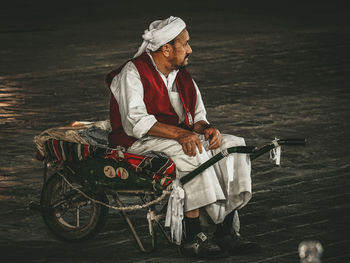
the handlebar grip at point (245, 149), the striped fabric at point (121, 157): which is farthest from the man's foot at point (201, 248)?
the handlebar grip at point (245, 149)

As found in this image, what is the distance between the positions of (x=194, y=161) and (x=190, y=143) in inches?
4.1

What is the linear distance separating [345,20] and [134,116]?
49.1 feet

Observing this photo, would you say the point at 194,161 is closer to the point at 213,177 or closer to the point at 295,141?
the point at 213,177

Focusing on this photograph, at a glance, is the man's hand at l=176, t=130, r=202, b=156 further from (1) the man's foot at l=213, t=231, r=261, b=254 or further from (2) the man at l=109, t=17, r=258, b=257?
(1) the man's foot at l=213, t=231, r=261, b=254

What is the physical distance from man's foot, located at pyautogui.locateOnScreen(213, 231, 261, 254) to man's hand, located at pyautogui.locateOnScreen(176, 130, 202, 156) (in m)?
0.60

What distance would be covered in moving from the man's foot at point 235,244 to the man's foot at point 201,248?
0.11 m

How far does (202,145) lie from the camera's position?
18.2ft

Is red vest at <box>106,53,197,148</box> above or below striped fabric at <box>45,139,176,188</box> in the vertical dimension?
above

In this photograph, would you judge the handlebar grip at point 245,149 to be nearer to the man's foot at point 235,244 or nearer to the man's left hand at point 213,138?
the man's left hand at point 213,138

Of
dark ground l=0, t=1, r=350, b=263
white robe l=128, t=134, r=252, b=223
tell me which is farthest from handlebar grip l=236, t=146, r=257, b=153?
dark ground l=0, t=1, r=350, b=263

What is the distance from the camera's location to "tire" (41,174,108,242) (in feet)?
18.7

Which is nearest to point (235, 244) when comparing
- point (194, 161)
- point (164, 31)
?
point (194, 161)

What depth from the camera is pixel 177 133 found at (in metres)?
5.45

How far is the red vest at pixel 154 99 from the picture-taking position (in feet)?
18.3
